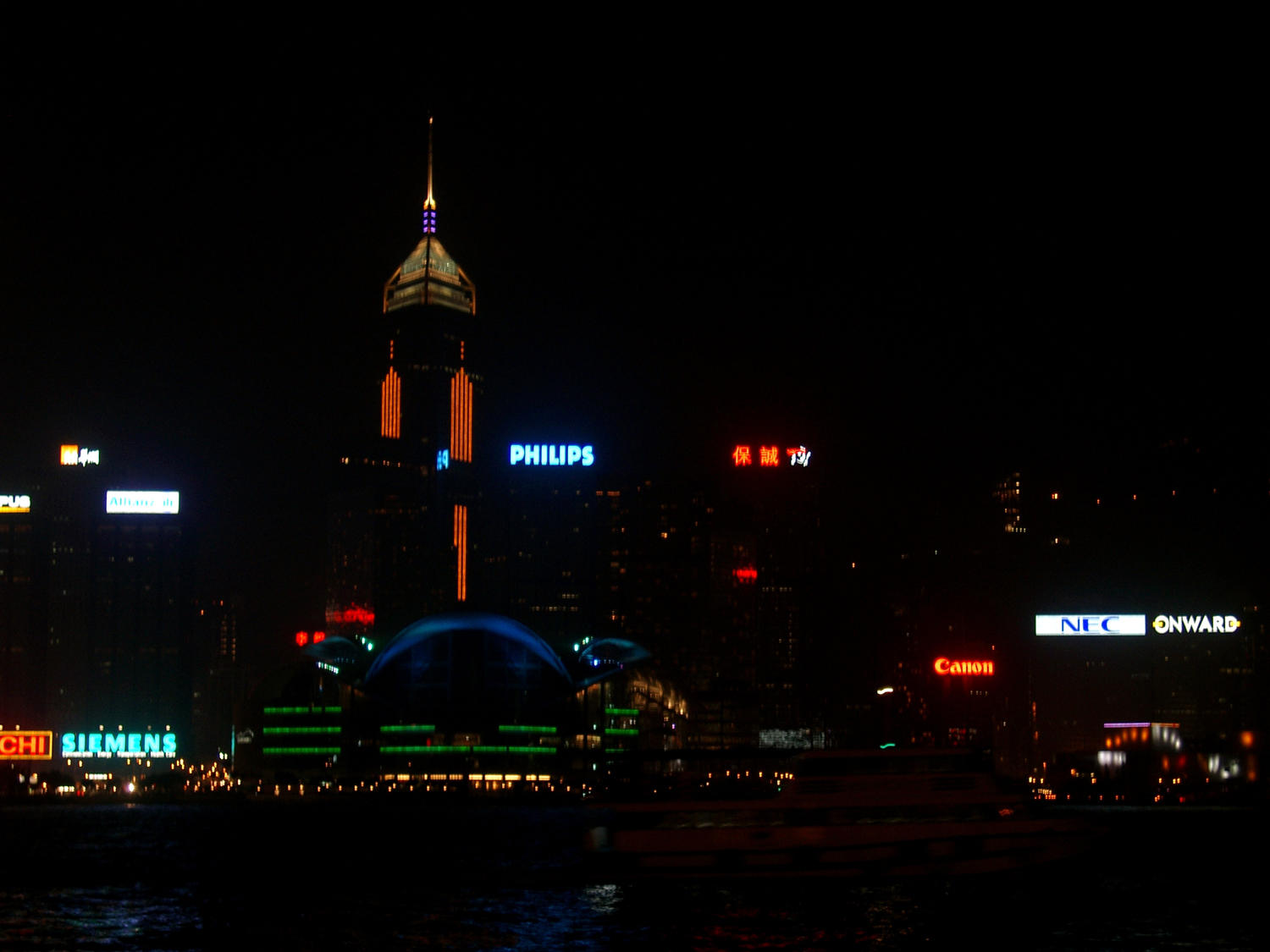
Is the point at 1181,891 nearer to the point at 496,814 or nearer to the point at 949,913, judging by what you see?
the point at 949,913

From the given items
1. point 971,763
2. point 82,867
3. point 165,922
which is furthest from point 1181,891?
point 82,867

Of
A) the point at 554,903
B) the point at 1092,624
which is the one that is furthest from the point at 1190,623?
the point at 554,903

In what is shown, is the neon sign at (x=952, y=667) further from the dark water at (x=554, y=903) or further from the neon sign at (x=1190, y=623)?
the dark water at (x=554, y=903)

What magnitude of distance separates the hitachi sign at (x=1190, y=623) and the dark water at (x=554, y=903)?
67.6m

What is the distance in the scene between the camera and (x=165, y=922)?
59.9 meters

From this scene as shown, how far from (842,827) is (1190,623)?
12160 cm

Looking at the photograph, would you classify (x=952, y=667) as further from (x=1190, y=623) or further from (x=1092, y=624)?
(x=1190, y=623)

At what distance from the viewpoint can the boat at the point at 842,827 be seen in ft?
194

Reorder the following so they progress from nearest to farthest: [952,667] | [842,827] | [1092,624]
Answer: [842,827]
[1092,624]
[952,667]

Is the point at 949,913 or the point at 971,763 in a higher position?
the point at 971,763

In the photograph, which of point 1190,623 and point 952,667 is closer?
point 1190,623

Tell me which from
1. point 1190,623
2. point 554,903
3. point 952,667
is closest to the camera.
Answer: point 554,903

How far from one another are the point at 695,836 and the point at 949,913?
388 inches

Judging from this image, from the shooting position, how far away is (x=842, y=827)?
59.6 m
